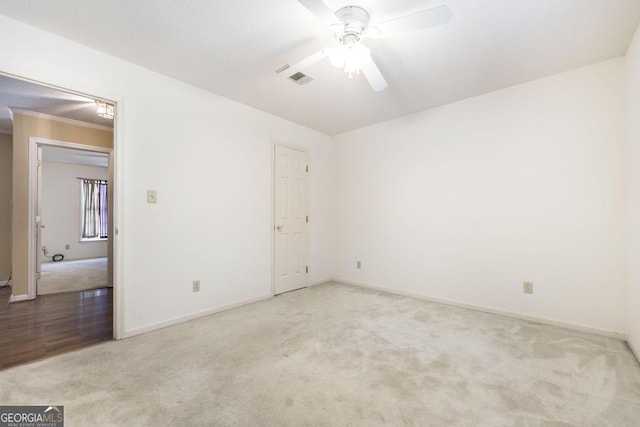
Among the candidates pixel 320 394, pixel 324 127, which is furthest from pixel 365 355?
pixel 324 127

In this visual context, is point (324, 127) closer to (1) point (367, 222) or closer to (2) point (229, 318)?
(1) point (367, 222)

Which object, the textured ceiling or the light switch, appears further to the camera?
the textured ceiling

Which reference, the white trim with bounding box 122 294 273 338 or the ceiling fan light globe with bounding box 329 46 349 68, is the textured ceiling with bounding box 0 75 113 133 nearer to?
the white trim with bounding box 122 294 273 338

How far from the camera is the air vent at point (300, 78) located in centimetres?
262

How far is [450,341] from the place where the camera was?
2.35 m

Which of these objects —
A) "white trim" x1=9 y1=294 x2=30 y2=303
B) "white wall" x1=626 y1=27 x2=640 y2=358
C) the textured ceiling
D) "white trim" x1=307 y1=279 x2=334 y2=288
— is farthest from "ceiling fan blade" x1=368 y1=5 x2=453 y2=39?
"white trim" x1=9 y1=294 x2=30 y2=303

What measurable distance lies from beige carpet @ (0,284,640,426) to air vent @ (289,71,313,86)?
244cm

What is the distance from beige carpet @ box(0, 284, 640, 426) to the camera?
147 centimetres

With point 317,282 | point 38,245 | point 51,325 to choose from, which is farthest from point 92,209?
point 317,282

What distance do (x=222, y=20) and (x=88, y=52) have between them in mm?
1281

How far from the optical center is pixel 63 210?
6688 millimetres

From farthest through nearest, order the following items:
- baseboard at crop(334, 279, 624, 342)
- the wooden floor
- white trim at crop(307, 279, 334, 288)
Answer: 1. white trim at crop(307, 279, 334, 288)
2. baseboard at crop(334, 279, 624, 342)
3. the wooden floor

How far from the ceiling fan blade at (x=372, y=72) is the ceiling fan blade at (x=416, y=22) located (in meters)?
0.17

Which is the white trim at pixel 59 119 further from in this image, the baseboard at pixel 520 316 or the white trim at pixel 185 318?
the baseboard at pixel 520 316
